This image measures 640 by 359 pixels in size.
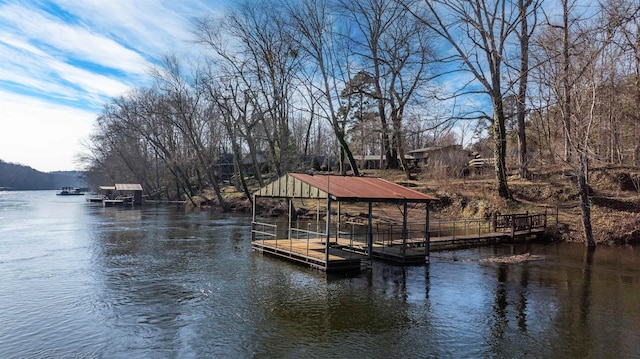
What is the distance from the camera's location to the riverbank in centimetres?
2352

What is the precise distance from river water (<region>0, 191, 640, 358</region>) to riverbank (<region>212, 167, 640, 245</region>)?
2783 mm

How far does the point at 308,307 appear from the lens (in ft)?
39.5

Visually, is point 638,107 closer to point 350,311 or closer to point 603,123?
point 603,123

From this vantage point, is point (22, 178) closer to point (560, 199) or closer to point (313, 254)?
point (313, 254)

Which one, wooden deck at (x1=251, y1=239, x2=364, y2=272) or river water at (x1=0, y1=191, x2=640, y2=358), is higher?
wooden deck at (x1=251, y1=239, x2=364, y2=272)

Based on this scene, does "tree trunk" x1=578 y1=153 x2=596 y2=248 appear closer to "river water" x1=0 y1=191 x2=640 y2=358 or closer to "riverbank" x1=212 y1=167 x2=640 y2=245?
"riverbank" x1=212 y1=167 x2=640 y2=245

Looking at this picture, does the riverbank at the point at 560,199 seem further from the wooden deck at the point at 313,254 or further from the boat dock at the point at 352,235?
the wooden deck at the point at 313,254

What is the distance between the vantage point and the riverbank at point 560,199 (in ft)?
77.2

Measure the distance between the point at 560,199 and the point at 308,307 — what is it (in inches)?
933

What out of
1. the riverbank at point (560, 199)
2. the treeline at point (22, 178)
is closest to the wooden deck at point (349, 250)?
the riverbank at point (560, 199)

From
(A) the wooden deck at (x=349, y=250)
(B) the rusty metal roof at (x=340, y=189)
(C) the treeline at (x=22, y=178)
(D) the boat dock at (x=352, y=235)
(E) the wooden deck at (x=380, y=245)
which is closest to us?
(B) the rusty metal roof at (x=340, y=189)

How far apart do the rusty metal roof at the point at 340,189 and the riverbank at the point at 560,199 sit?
11712 millimetres

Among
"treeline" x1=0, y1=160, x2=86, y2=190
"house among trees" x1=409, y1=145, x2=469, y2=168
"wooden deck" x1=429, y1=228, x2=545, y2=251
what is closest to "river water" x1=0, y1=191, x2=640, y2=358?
"wooden deck" x1=429, y1=228, x2=545, y2=251

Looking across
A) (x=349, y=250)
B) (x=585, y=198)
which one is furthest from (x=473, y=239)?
(x=349, y=250)
